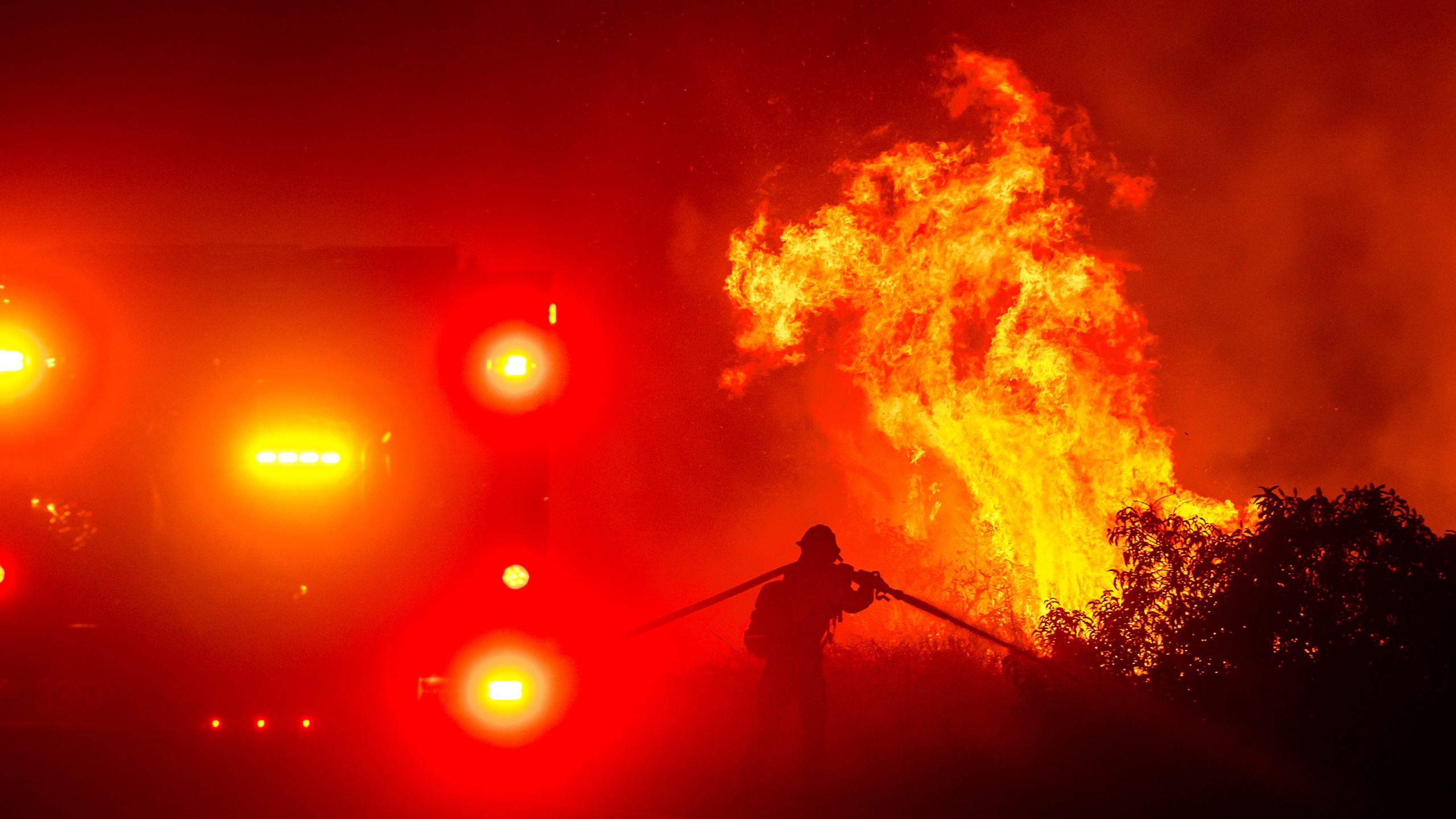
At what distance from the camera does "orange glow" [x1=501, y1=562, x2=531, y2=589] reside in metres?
7.12

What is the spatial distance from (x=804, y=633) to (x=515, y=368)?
300cm

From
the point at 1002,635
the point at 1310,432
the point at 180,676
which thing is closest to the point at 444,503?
the point at 180,676

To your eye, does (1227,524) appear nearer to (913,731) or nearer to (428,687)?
(913,731)

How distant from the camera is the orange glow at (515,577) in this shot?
712 cm

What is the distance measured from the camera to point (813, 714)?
29.2 feet

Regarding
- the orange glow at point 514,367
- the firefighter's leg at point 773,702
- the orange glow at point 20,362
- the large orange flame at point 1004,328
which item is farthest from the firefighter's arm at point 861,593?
the large orange flame at point 1004,328

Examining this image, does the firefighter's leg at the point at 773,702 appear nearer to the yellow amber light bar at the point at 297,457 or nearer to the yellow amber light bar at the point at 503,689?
the yellow amber light bar at the point at 503,689

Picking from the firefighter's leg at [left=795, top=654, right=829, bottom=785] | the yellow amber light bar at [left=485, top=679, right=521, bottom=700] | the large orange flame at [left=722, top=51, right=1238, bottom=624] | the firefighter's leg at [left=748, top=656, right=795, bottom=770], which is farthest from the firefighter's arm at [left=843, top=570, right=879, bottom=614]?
the large orange flame at [left=722, top=51, right=1238, bottom=624]

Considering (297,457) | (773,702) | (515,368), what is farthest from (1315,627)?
(297,457)

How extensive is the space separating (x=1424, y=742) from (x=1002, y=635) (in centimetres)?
736

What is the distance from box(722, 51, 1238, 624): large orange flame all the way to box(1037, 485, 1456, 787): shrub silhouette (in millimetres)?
5339

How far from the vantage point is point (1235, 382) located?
1973 cm

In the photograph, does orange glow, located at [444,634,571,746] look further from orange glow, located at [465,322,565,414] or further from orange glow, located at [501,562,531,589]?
orange glow, located at [465,322,565,414]

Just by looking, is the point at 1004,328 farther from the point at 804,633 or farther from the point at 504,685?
the point at 504,685
